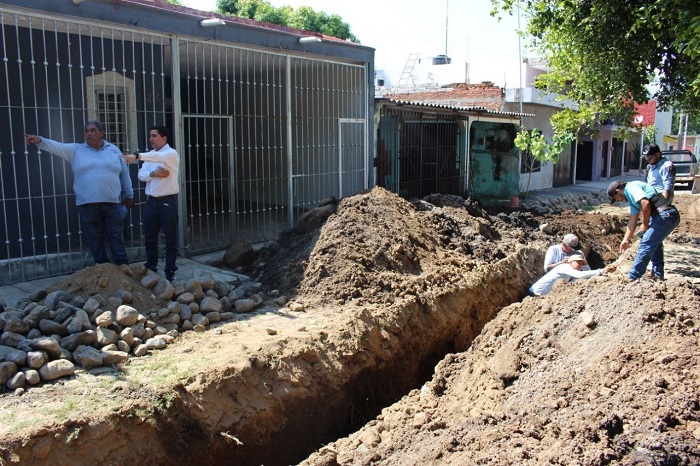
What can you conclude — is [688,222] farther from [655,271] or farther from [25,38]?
[25,38]

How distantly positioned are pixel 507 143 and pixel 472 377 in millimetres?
14095

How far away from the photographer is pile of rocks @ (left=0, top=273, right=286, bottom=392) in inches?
190

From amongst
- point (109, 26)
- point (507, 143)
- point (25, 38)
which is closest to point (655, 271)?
point (109, 26)

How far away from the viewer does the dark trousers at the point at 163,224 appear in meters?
7.07

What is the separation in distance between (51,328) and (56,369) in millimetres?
531

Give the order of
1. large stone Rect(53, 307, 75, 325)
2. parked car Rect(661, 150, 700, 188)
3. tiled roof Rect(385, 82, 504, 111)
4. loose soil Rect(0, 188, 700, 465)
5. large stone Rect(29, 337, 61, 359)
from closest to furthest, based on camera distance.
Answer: loose soil Rect(0, 188, 700, 465), large stone Rect(29, 337, 61, 359), large stone Rect(53, 307, 75, 325), tiled roof Rect(385, 82, 504, 111), parked car Rect(661, 150, 700, 188)

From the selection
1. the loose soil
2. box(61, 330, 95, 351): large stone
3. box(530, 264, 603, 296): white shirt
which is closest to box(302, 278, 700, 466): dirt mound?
the loose soil

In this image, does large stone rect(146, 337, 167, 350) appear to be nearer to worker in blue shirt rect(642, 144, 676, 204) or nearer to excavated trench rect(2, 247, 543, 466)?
excavated trench rect(2, 247, 543, 466)

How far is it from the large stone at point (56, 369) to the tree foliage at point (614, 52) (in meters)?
7.90

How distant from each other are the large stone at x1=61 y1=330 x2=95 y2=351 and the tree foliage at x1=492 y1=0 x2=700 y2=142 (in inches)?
304

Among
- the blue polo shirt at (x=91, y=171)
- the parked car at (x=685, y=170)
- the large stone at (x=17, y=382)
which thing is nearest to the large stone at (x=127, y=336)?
the large stone at (x=17, y=382)

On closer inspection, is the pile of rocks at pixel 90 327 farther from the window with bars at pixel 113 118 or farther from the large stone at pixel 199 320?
the window with bars at pixel 113 118

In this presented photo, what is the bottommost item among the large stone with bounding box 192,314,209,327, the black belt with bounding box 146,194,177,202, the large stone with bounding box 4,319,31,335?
the large stone with bounding box 192,314,209,327

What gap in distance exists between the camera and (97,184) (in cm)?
667
